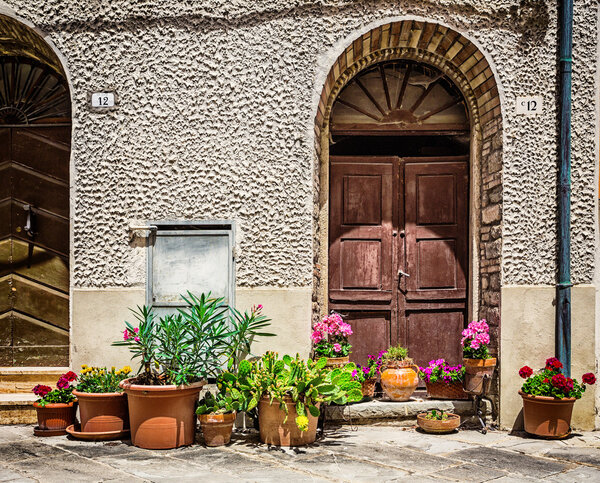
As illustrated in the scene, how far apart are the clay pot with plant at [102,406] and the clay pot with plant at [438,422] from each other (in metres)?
2.53

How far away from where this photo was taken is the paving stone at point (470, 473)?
429 cm

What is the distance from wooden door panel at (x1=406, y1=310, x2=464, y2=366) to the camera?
6.39 m

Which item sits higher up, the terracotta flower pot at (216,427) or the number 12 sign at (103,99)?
the number 12 sign at (103,99)

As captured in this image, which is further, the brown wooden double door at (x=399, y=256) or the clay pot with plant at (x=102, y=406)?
the brown wooden double door at (x=399, y=256)

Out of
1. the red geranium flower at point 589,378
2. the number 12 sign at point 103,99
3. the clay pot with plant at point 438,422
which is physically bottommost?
the clay pot with plant at point 438,422

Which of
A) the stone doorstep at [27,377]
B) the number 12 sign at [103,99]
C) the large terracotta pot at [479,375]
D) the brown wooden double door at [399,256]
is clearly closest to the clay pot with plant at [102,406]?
the stone doorstep at [27,377]

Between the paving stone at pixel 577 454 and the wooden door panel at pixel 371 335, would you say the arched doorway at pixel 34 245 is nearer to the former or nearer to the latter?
the wooden door panel at pixel 371 335

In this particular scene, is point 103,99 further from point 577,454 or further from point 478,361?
point 577,454

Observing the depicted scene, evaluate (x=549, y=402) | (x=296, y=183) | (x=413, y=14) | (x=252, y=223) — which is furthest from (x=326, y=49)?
(x=549, y=402)

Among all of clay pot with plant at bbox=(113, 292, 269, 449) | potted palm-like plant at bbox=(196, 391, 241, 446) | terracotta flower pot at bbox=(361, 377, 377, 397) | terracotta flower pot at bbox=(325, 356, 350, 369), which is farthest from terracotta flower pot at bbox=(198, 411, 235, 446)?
terracotta flower pot at bbox=(361, 377, 377, 397)

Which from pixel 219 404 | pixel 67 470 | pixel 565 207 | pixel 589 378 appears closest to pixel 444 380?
pixel 589 378

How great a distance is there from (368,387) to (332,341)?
1.84ft

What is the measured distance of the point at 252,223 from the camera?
5.78m

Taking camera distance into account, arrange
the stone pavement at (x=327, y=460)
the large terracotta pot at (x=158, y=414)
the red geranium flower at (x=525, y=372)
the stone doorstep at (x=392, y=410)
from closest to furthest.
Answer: the stone pavement at (x=327, y=460) → the large terracotta pot at (x=158, y=414) → the red geranium flower at (x=525, y=372) → the stone doorstep at (x=392, y=410)
